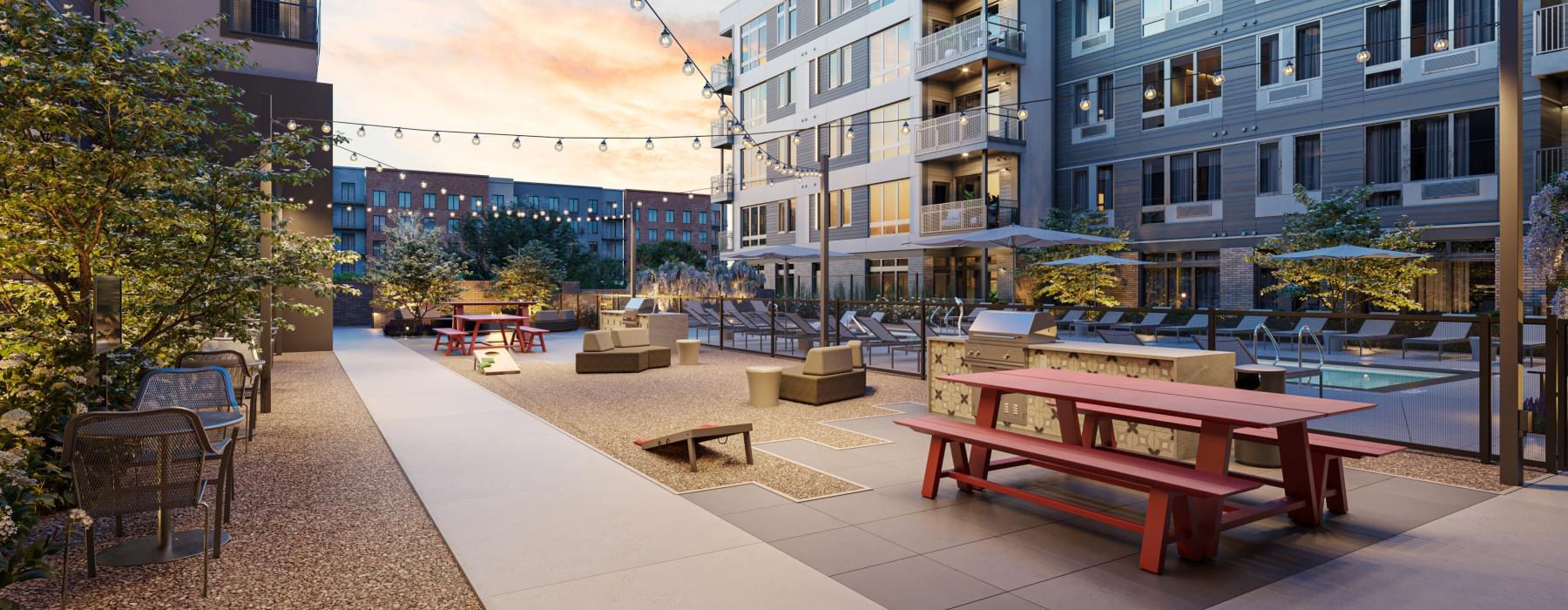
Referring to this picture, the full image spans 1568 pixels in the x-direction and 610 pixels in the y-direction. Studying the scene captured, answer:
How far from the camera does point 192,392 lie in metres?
5.03

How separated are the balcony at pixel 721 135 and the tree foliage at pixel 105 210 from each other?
86.5 ft

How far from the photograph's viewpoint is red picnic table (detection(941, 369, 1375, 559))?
13.2 ft

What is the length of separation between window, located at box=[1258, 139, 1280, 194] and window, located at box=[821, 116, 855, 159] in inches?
494

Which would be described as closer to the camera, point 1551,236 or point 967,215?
point 1551,236

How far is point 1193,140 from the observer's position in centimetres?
2089

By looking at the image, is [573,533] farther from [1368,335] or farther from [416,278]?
[416,278]

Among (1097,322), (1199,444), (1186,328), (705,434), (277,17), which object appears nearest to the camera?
(1199,444)

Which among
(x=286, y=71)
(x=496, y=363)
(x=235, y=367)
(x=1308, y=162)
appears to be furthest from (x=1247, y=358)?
(x=286, y=71)

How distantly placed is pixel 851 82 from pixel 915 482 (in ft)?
77.2

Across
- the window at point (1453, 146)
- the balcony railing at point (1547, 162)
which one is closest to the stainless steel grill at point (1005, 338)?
the balcony railing at point (1547, 162)

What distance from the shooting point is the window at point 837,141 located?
1099 inches

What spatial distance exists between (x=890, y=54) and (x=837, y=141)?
12.2ft

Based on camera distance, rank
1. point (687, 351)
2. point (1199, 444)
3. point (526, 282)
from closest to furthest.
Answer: point (1199, 444), point (687, 351), point (526, 282)

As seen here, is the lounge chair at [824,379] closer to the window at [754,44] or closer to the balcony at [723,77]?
the window at [754,44]
